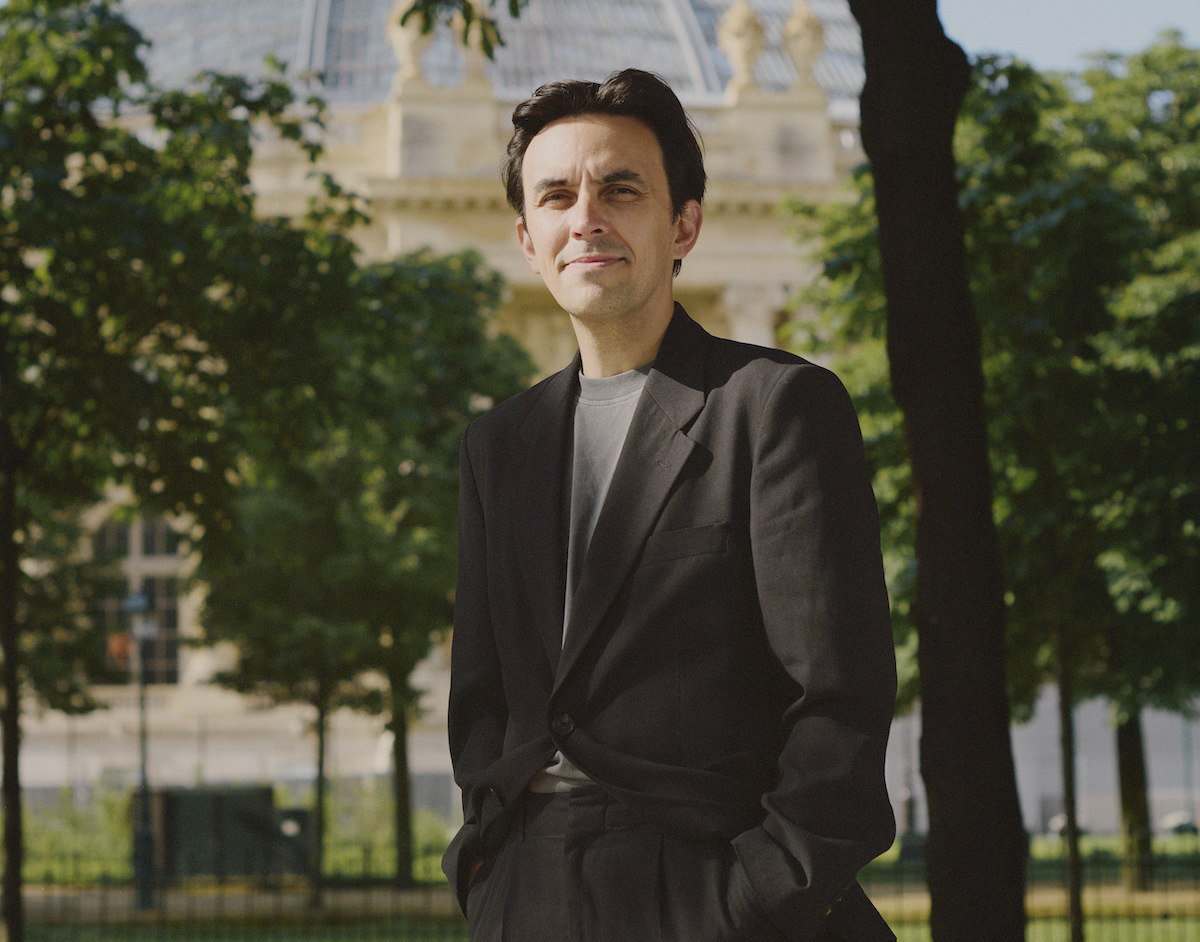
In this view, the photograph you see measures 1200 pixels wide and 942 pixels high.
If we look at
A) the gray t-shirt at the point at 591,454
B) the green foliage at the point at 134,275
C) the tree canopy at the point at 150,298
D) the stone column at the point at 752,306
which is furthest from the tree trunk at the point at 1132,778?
the stone column at the point at 752,306

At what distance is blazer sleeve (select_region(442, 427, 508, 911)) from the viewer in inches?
105

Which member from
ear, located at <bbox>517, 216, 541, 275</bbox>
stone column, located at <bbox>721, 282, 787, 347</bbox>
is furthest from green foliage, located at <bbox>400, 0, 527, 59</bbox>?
stone column, located at <bbox>721, 282, 787, 347</bbox>

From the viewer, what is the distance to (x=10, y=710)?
11539 mm

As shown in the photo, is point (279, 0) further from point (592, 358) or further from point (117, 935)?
point (592, 358)

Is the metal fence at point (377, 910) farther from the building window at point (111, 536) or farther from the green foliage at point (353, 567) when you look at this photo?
the building window at point (111, 536)

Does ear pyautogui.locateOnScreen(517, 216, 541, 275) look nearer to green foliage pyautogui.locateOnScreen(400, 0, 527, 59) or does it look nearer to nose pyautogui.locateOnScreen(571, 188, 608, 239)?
nose pyautogui.locateOnScreen(571, 188, 608, 239)

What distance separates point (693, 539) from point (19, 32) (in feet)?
35.8

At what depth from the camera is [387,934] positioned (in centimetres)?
1697

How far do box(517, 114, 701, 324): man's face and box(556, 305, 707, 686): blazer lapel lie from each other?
17cm

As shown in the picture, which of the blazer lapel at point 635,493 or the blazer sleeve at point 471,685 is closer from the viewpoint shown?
the blazer lapel at point 635,493

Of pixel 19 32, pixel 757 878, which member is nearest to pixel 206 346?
pixel 19 32

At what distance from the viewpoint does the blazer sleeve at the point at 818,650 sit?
2246 millimetres

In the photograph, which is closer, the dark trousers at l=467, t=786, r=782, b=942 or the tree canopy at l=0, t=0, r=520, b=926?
the dark trousers at l=467, t=786, r=782, b=942

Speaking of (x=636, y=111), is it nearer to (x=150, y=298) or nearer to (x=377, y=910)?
(x=150, y=298)
